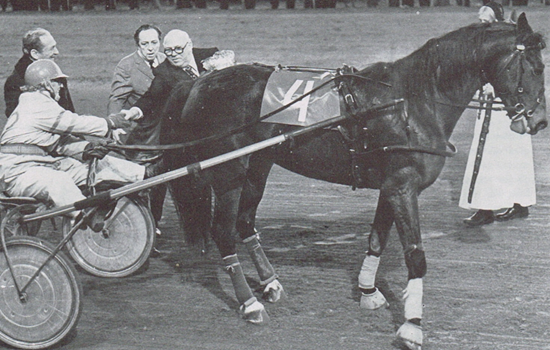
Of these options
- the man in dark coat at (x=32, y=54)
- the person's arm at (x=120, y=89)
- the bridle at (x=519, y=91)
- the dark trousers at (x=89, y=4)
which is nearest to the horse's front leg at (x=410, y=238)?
the bridle at (x=519, y=91)

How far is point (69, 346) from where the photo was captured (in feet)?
16.5

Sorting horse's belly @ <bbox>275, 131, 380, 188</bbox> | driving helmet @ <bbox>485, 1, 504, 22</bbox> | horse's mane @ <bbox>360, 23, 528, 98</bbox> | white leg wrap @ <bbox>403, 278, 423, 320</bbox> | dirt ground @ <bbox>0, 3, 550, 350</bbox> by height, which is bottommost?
dirt ground @ <bbox>0, 3, 550, 350</bbox>

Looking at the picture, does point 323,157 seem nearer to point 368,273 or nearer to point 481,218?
point 368,273

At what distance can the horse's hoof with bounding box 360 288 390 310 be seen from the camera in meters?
5.55

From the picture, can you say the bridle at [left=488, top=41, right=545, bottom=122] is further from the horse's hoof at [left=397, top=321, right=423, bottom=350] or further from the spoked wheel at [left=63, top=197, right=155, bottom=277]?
the spoked wheel at [left=63, top=197, right=155, bottom=277]

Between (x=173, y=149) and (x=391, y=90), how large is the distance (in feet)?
5.31

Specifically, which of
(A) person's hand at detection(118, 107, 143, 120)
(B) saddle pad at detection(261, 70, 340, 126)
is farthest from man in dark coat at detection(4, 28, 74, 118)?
(B) saddle pad at detection(261, 70, 340, 126)

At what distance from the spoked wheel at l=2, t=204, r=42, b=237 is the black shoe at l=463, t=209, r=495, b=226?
12.3ft

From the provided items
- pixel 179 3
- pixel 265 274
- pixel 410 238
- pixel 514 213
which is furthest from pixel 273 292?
pixel 179 3

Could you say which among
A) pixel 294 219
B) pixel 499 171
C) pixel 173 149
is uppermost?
pixel 173 149

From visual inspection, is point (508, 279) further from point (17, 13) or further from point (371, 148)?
point (17, 13)

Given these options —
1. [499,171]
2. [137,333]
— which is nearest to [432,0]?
[499,171]

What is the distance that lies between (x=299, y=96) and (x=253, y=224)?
3.61ft

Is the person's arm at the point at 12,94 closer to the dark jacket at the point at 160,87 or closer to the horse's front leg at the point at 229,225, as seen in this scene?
the dark jacket at the point at 160,87
